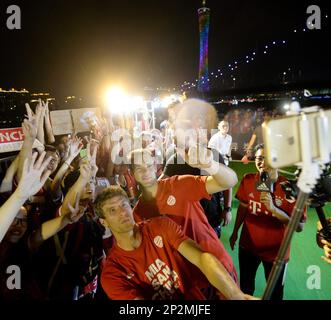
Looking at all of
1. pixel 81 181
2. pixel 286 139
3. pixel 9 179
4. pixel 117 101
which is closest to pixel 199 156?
pixel 286 139

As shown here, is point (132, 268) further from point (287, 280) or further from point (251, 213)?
point (287, 280)

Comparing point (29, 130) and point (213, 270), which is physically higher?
point (29, 130)

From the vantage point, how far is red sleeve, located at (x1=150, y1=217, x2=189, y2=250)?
1834mm

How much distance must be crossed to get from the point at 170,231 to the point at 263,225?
1324mm

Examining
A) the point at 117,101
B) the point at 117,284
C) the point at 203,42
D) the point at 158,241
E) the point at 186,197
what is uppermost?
the point at 203,42

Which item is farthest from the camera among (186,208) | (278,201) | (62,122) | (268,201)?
(62,122)

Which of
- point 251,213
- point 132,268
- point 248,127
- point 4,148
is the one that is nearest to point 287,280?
point 251,213

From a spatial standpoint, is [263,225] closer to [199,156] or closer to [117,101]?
[199,156]

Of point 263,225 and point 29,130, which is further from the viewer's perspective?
point 263,225

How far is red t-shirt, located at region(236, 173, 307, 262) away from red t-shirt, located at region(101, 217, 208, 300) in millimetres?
1069

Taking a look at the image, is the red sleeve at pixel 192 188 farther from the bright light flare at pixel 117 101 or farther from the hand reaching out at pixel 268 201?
the bright light flare at pixel 117 101

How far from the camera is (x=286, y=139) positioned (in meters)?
0.92

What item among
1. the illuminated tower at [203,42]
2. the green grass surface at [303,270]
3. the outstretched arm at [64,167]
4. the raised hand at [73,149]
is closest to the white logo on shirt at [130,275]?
the outstretched arm at [64,167]

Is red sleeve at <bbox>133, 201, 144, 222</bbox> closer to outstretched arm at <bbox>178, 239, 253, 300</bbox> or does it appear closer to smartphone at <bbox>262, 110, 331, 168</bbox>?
outstretched arm at <bbox>178, 239, 253, 300</bbox>
